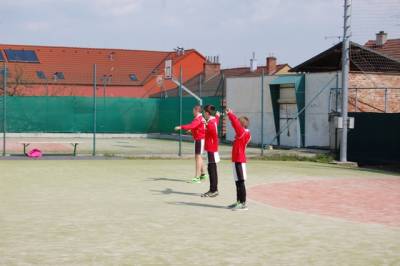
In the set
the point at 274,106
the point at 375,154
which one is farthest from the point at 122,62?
the point at 375,154

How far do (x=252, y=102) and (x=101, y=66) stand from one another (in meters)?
34.1

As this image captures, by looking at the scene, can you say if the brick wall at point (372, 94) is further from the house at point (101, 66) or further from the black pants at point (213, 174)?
the house at point (101, 66)

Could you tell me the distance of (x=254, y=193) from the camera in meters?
14.3

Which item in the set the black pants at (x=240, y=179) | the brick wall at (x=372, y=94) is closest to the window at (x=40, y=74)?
the brick wall at (x=372, y=94)

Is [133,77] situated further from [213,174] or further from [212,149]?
[213,174]

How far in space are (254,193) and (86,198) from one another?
363 cm

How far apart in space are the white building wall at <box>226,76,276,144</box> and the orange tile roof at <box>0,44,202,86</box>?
27.4m

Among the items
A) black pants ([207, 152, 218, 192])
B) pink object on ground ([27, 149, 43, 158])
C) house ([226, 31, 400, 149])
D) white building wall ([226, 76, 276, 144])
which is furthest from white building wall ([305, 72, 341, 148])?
black pants ([207, 152, 218, 192])

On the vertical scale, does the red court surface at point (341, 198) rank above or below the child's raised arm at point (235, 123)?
below

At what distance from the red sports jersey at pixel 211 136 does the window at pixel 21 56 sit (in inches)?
1974

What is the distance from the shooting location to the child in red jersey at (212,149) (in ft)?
44.0

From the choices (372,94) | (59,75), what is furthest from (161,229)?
(59,75)

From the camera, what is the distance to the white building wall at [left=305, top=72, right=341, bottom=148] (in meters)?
27.5

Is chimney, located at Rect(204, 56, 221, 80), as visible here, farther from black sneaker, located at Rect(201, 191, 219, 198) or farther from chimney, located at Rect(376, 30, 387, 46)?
black sneaker, located at Rect(201, 191, 219, 198)
